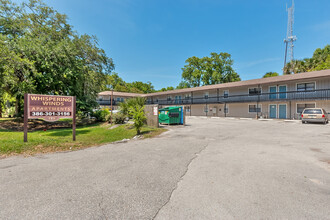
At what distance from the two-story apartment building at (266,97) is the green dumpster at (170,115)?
15.6 m

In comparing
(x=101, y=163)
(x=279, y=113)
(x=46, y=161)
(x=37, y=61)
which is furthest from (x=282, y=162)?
(x=279, y=113)

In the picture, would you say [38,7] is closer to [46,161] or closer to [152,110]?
[152,110]

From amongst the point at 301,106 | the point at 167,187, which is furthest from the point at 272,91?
the point at 167,187

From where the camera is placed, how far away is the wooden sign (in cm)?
743

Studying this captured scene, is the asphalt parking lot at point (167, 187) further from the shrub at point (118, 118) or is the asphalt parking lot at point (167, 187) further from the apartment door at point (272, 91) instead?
the apartment door at point (272, 91)

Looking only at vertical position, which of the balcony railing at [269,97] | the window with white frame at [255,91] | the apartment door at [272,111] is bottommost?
the apartment door at [272,111]

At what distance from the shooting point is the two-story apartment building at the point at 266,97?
19859mm

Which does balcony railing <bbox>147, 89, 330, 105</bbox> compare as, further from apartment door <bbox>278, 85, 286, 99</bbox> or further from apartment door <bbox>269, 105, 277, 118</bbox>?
apartment door <bbox>269, 105, 277, 118</bbox>

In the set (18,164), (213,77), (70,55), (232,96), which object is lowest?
(18,164)

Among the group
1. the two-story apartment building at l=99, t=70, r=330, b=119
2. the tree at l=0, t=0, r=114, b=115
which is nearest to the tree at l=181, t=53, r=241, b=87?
the two-story apartment building at l=99, t=70, r=330, b=119

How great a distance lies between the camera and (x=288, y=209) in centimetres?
250

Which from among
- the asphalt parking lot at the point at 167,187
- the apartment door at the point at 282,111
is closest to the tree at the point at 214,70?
the apartment door at the point at 282,111

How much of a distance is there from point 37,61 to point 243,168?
1535cm

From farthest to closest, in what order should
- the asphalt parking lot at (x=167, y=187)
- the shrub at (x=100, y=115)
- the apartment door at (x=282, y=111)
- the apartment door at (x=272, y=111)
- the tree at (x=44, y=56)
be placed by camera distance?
1. the apartment door at (x=272, y=111)
2. the apartment door at (x=282, y=111)
3. the shrub at (x=100, y=115)
4. the tree at (x=44, y=56)
5. the asphalt parking lot at (x=167, y=187)
